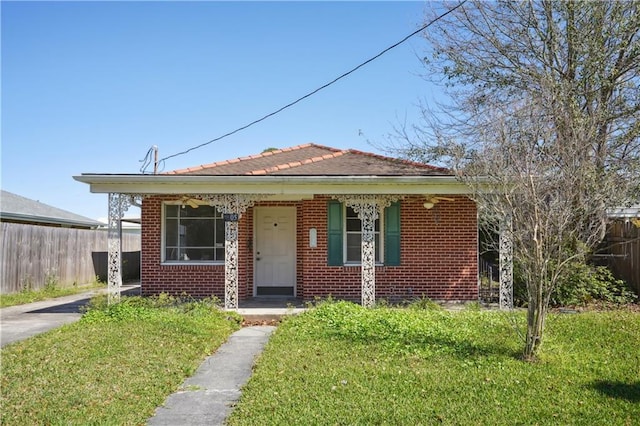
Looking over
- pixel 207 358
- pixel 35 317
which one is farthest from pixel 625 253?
pixel 35 317

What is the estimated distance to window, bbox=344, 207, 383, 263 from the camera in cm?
1197

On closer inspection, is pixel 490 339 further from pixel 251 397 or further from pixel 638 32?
pixel 638 32

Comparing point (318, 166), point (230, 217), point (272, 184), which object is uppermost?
point (318, 166)

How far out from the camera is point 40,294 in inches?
572

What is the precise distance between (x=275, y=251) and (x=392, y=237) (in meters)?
2.92

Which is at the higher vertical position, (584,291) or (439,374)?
(584,291)

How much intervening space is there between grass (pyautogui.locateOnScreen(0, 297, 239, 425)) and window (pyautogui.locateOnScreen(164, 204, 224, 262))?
209 centimetres

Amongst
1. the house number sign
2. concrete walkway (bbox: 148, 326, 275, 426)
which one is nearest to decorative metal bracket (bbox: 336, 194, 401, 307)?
the house number sign

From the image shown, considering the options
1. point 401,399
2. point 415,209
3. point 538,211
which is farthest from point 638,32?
point 401,399

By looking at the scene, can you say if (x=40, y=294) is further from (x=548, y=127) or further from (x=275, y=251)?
(x=548, y=127)

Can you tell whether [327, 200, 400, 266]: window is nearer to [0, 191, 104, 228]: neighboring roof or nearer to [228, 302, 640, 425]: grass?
[228, 302, 640, 425]: grass

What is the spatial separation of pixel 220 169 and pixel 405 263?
15.6ft

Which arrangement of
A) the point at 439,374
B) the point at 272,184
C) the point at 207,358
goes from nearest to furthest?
the point at 439,374 < the point at 207,358 < the point at 272,184

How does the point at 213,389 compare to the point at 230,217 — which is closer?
the point at 213,389
